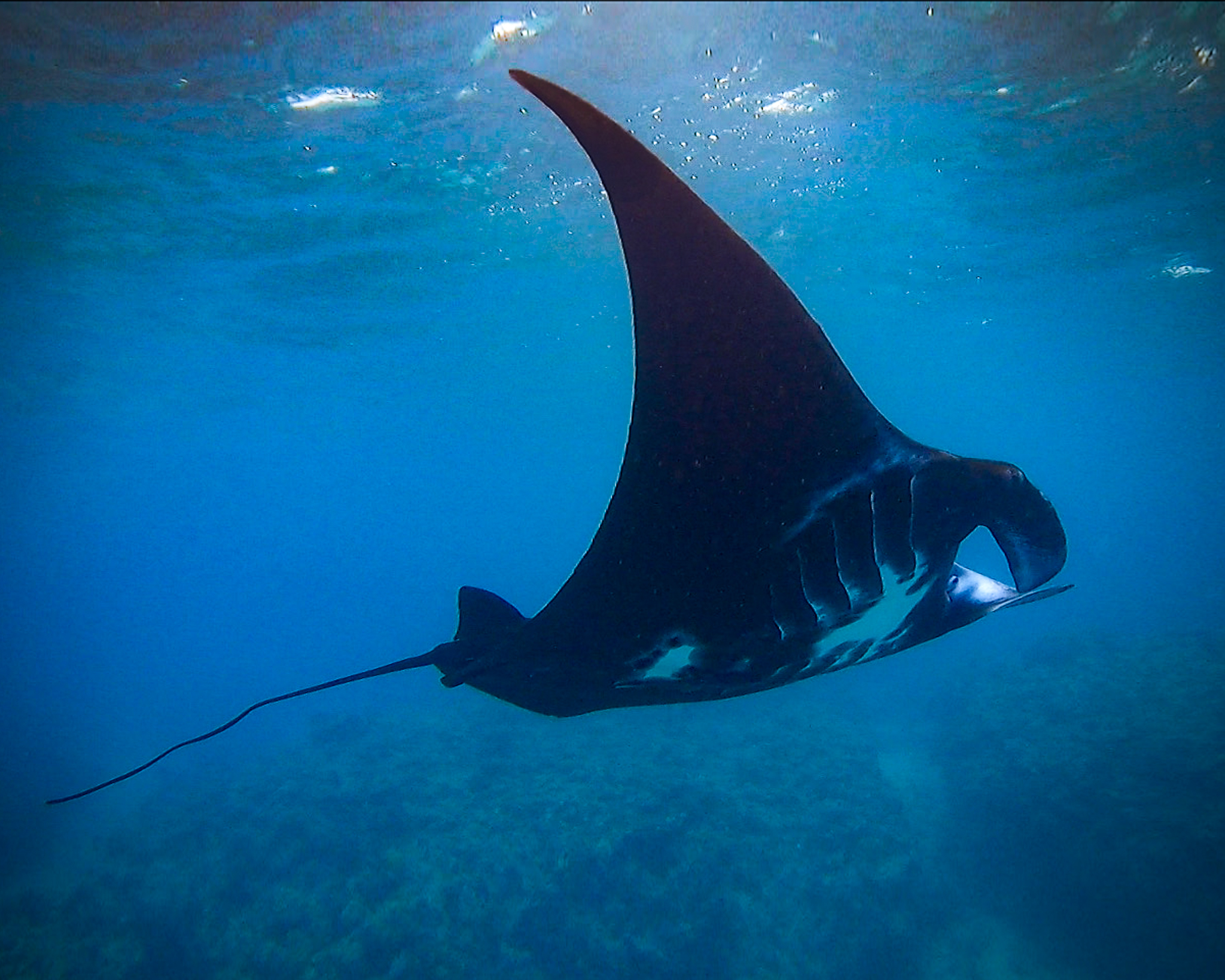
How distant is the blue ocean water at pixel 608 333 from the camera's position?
777 centimetres

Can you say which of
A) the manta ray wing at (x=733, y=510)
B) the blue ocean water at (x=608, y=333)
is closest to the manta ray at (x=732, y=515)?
the manta ray wing at (x=733, y=510)

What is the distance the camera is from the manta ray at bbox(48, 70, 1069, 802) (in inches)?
72.7

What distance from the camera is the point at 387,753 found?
14.7m

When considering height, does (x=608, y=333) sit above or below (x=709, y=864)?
above

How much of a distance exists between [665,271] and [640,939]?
922 cm

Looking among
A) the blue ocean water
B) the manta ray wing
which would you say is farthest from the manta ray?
the blue ocean water

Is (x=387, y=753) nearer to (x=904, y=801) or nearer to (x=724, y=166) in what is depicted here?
(x=904, y=801)

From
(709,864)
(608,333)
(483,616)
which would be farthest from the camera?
(608,333)

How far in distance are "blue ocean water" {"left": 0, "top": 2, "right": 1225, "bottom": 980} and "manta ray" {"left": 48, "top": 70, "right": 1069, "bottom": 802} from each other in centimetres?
655

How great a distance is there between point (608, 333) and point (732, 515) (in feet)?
63.5

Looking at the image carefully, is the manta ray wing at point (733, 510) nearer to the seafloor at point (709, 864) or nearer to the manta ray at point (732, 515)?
the manta ray at point (732, 515)

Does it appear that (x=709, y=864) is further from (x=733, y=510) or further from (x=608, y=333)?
(x=608, y=333)

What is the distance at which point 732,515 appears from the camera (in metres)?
2.30

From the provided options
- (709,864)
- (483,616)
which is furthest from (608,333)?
(483,616)
